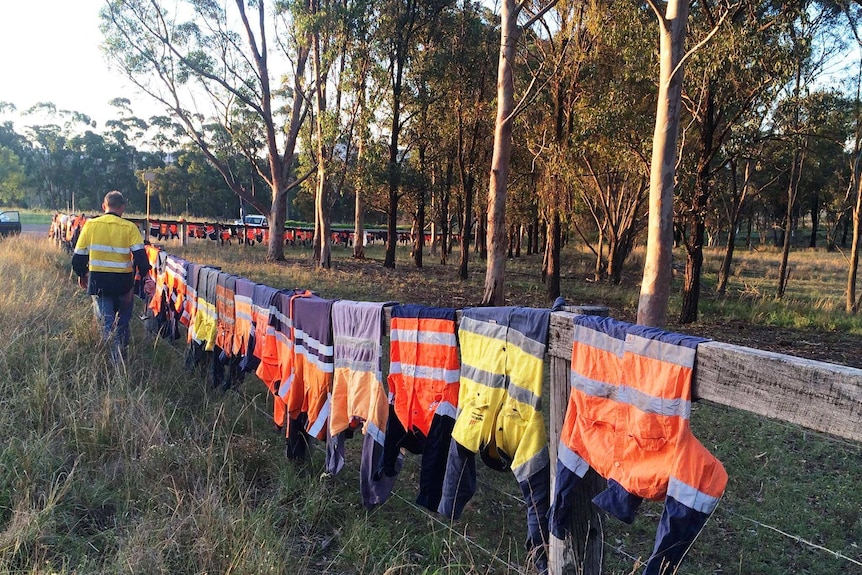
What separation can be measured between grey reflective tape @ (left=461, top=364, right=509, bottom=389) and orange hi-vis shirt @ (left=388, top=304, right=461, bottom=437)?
0.10 m

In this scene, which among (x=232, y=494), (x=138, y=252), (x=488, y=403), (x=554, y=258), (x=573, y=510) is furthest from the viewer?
(x=554, y=258)

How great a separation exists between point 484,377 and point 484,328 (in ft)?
0.77

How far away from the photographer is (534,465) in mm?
2686

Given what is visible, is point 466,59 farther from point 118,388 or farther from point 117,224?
point 118,388

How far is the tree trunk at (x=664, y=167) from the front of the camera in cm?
893

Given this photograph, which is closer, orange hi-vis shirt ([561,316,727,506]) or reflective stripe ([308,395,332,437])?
orange hi-vis shirt ([561,316,727,506])

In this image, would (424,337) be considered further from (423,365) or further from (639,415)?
(639,415)

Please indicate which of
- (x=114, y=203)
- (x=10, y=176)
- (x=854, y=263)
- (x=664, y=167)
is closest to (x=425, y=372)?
(x=114, y=203)

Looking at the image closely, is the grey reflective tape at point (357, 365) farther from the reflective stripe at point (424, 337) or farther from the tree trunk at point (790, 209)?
the tree trunk at point (790, 209)

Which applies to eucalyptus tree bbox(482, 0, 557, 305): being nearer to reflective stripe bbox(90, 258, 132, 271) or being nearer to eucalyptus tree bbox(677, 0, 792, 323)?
eucalyptus tree bbox(677, 0, 792, 323)

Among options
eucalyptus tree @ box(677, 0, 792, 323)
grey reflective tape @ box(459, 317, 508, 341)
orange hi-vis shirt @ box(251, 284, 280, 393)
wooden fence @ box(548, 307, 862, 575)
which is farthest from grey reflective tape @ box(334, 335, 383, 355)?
eucalyptus tree @ box(677, 0, 792, 323)

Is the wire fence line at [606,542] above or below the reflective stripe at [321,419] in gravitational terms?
below

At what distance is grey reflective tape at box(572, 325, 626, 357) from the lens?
2348mm

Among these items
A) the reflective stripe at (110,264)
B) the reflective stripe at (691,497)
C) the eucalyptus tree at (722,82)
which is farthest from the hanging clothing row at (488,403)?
the eucalyptus tree at (722,82)
